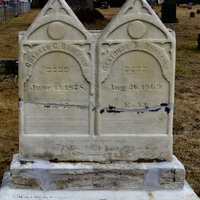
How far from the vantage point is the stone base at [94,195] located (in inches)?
165

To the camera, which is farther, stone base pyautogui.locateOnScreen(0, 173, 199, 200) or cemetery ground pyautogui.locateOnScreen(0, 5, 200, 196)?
cemetery ground pyautogui.locateOnScreen(0, 5, 200, 196)

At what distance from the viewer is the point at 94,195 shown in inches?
167

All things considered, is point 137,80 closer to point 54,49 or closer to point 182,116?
point 54,49

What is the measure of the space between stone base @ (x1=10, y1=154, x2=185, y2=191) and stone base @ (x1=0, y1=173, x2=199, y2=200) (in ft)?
0.16

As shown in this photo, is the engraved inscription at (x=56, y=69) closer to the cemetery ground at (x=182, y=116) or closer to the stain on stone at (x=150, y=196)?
the stain on stone at (x=150, y=196)

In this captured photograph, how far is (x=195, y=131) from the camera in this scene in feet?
22.5

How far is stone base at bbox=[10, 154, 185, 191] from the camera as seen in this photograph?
4277 mm

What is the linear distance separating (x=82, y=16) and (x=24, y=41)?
63.6 feet

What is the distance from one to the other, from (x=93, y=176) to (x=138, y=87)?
0.91m

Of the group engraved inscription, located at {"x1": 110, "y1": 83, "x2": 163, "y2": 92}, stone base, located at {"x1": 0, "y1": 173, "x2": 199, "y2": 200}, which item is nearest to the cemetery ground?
stone base, located at {"x1": 0, "y1": 173, "x2": 199, "y2": 200}

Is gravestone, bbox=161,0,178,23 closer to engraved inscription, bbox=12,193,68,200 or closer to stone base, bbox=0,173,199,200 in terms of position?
stone base, bbox=0,173,199,200

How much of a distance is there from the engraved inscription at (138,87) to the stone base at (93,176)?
70 centimetres

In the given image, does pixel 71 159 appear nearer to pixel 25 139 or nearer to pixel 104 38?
pixel 25 139

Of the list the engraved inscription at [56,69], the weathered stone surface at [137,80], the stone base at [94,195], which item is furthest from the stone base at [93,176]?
the engraved inscription at [56,69]
